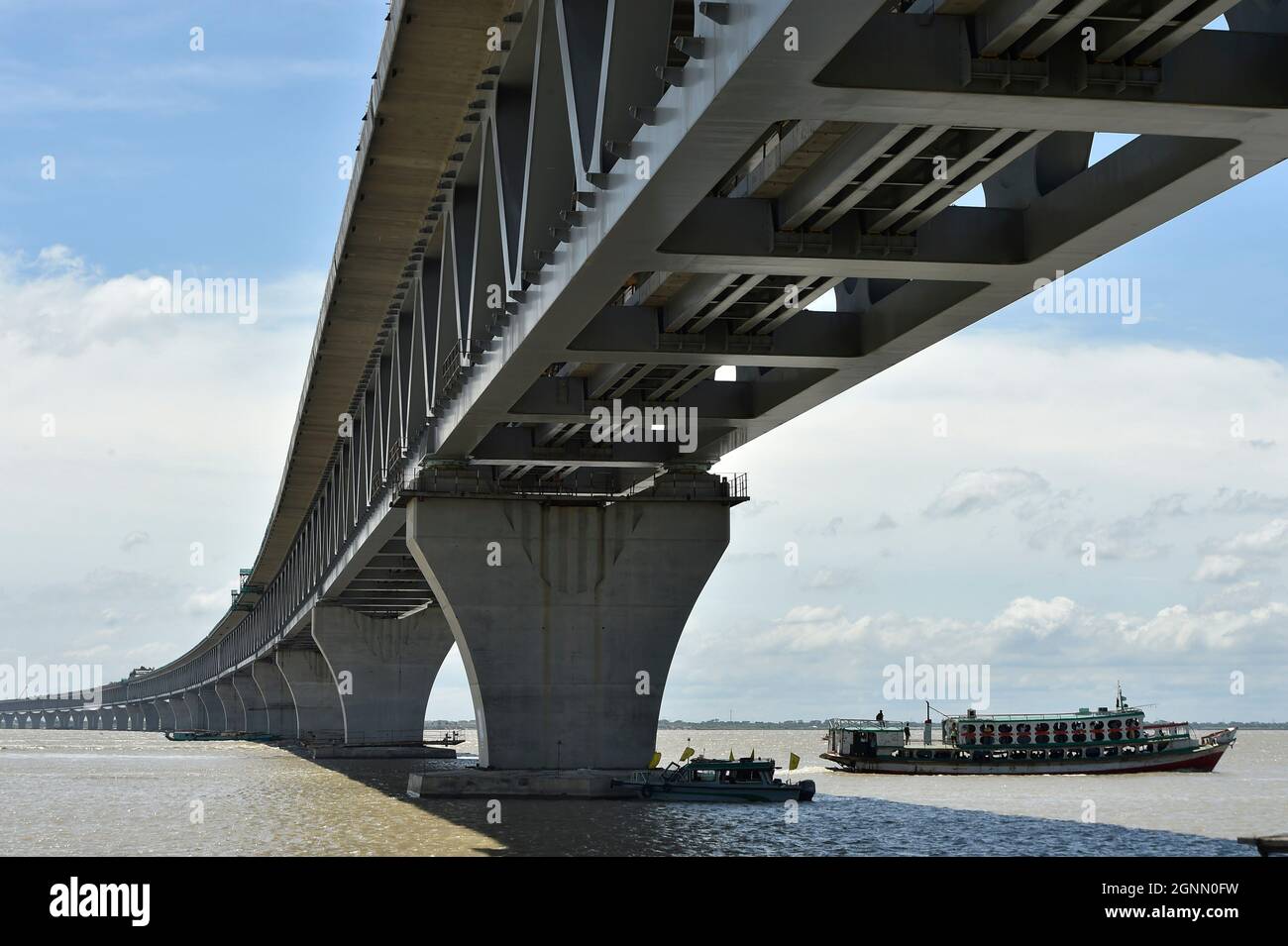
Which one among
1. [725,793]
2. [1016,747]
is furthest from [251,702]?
[725,793]

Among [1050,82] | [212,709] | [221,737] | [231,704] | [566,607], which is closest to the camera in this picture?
[1050,82]

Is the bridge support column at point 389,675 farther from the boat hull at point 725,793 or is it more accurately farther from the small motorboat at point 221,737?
the small motorboat at point 221,737

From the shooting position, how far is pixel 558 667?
41656 mm

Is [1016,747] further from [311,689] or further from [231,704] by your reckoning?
[231,704]

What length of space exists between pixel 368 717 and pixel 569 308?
6501cm

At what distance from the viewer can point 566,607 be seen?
138ft

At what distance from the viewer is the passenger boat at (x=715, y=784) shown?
136 ft

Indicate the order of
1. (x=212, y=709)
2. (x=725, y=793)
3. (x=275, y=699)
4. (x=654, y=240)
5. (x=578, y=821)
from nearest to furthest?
(x=654, y=240)
(x=578, y=821)
(x=725, y=793)
(x=275, y=699)
(x=212, y=709)

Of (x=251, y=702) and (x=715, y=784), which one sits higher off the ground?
(x=715, y=784)

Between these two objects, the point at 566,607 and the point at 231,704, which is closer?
the point at 566,607

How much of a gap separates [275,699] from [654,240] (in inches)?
4606

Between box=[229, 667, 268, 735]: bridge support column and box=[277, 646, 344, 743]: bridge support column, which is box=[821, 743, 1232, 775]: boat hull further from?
box=[229, 667, 268, 735]: bridge support column

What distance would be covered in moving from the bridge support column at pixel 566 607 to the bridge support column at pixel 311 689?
6691 centimetres
